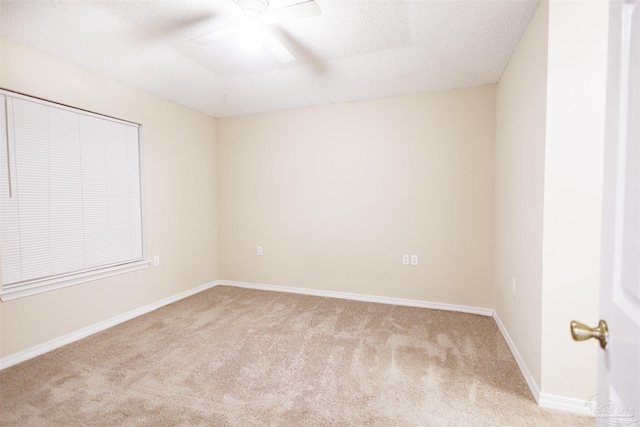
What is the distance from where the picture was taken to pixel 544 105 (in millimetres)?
1720

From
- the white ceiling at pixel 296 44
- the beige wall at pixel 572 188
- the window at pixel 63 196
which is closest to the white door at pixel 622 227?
the beige wall at pixel 572 188

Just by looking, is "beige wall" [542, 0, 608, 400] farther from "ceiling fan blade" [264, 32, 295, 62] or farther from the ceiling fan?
"ceiling fan blade" [264, 32, 295, 62]

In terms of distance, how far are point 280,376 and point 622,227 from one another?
2.04 meters

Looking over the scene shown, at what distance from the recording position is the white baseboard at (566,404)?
5.58ft

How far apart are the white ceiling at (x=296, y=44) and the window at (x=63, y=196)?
0.58m

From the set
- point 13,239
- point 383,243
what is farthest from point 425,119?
point 13,239

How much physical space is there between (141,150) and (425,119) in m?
3.21

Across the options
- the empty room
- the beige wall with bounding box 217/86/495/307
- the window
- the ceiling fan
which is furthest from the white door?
the window

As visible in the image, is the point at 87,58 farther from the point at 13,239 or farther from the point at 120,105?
the point at 13,239

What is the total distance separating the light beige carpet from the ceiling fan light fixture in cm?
227

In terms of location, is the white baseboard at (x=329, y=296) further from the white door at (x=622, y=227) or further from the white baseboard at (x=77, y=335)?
the white door at (x=622, y=227)

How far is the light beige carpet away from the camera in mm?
1689

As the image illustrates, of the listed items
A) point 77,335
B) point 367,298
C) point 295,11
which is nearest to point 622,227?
point 295,11

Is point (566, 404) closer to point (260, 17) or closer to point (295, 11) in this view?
point (295, 11)
